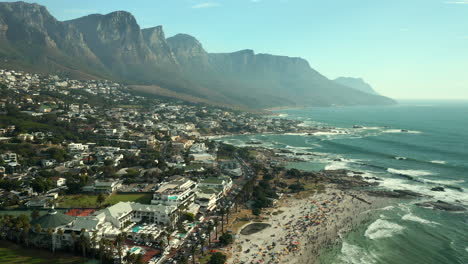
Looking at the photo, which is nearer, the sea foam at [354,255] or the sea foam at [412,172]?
the sea foam at [354,255]

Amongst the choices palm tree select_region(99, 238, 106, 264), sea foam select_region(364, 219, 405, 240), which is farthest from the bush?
palm tree select_region(99, 238, 106, 264)

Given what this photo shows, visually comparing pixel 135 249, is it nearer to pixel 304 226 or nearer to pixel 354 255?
pixel 304 226

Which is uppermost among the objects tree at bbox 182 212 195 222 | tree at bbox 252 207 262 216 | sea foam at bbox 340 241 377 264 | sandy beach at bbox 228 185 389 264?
tree at bbox 182 212 195 222

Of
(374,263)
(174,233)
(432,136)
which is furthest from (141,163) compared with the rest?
(432,136)

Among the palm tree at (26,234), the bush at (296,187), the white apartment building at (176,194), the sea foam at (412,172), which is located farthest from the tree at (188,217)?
the sea foam at (412,172)

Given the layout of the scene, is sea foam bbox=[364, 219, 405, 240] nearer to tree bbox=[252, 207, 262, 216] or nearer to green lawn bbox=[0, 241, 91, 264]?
tree bbox=[252, 207, 262, 216]

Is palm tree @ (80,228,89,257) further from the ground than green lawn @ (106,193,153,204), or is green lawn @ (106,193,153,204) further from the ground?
palm tree @ (80,228,89,257)

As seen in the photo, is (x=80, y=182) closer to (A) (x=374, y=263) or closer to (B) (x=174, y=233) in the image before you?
(B) (x=174, y=233)

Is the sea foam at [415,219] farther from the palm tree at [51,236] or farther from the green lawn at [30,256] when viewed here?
the palm tree at [51,236]
